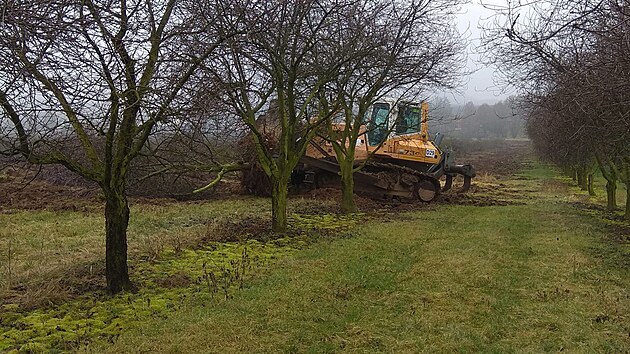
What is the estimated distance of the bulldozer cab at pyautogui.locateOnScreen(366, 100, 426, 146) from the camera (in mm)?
16406

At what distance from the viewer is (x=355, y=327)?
5.82m

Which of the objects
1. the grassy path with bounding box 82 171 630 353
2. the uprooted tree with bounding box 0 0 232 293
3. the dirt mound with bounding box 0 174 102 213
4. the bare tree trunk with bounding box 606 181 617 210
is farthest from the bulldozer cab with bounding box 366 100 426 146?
the uprooted tree with bounding box 0 0 232 293

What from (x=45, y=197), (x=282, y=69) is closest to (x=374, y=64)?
(x=282, y=69)

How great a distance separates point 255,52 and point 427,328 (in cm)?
631

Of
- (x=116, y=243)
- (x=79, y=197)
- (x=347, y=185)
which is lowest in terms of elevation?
(x=116, y=243)

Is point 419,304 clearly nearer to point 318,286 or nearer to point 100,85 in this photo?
point 318,286

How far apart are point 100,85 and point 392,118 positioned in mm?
12213

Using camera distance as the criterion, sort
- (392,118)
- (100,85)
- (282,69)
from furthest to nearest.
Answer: (392,118) → (282,69) → (100,85)

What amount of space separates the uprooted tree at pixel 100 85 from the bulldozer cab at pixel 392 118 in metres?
9.11

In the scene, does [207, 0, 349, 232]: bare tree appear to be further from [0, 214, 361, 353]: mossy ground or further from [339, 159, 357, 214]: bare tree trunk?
[339, 159, 357, 214]: bare tree trunk

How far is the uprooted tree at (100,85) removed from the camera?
4.52 meters

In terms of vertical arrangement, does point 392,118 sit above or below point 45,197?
above

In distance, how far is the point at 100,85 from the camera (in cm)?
573

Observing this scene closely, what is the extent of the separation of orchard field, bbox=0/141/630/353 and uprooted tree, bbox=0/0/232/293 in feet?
3.57
